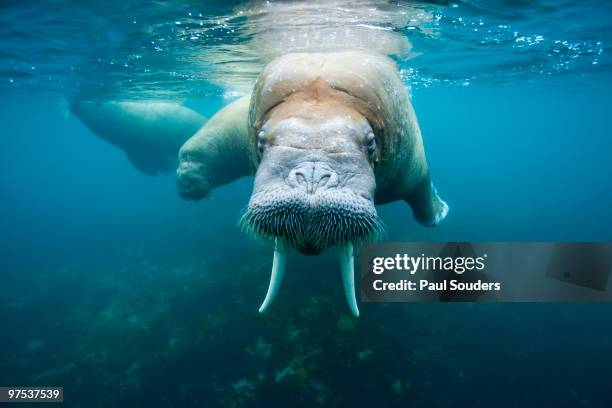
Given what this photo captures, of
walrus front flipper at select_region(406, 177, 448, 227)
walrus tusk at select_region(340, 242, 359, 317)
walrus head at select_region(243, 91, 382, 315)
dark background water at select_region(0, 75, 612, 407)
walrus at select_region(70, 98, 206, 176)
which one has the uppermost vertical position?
walrus head at select_region(243, 91, 382, 315)

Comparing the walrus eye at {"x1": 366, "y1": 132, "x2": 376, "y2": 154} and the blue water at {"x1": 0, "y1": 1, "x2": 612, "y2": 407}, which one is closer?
the walrus eye at {"x1": 366, "y1": 132, "x2": 376, "y2": 154}

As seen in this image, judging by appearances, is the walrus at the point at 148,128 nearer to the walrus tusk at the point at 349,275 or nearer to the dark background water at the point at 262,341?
the dark background water at the point at 262,341

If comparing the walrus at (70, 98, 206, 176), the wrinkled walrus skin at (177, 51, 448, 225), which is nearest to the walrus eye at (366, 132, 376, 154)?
the wrinkled walrus skin at (177, 51, 448, 225)

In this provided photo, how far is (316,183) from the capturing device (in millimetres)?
2664

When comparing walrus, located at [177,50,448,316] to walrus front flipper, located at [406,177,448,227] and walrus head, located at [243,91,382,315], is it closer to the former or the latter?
walrus head, located at [243,91,382,315]

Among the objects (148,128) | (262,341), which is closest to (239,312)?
(262,341)

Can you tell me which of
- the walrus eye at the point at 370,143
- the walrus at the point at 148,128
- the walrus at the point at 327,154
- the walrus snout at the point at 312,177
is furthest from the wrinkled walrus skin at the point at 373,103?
the walrus at the point at 148,128

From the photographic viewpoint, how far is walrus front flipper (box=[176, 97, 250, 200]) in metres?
8.05

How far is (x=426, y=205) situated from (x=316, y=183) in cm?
421

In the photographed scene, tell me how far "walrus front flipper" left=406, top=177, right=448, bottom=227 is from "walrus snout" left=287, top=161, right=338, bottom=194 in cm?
338

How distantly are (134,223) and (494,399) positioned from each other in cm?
2157

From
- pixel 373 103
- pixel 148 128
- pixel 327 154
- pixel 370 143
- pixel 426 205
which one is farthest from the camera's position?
pixel 148 128

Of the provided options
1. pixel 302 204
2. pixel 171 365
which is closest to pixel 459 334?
pixel 171 365

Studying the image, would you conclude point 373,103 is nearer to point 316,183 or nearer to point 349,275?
point 316,183
